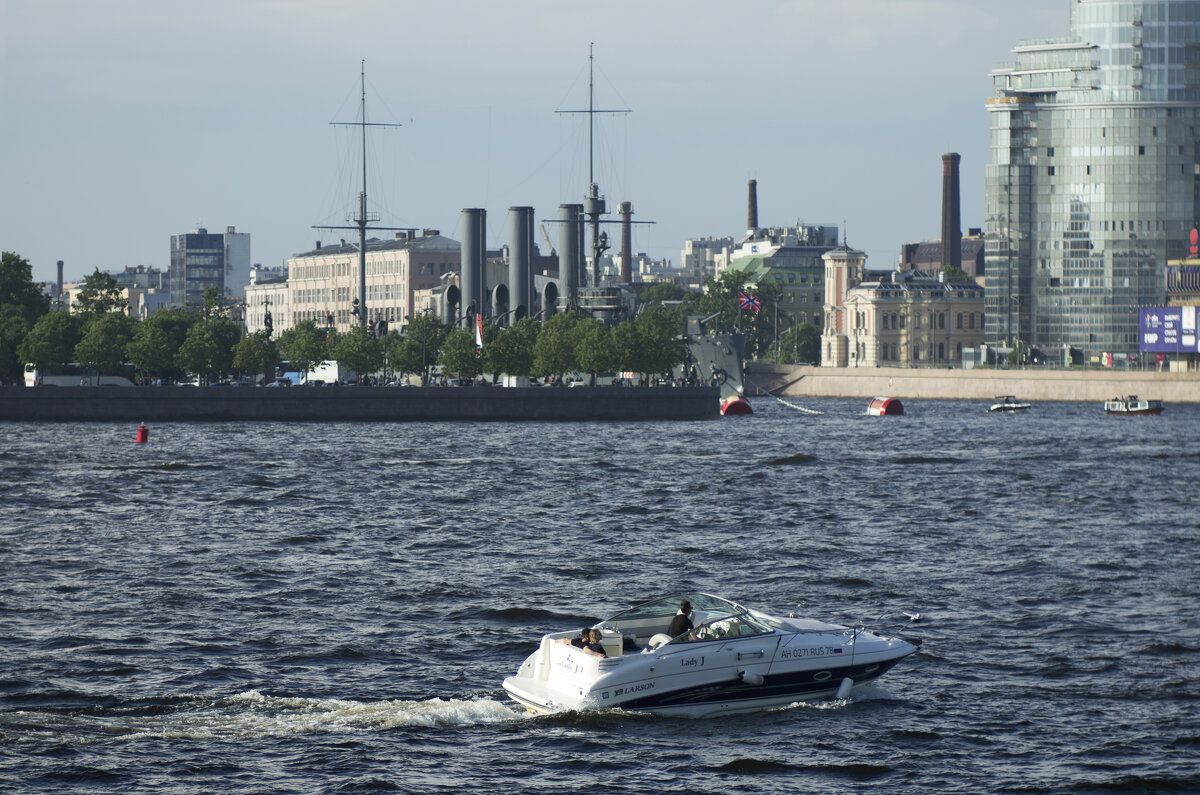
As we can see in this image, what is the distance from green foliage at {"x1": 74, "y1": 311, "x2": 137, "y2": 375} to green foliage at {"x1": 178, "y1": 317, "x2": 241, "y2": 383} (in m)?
A: 5.65

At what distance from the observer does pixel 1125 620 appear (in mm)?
40062

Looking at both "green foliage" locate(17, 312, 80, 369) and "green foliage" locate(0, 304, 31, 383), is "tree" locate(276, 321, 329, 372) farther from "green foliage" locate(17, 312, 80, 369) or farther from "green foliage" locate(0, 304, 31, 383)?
"green foliage" locate(0, 304, 31, 383)

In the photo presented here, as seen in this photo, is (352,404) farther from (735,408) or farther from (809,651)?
(809,651)

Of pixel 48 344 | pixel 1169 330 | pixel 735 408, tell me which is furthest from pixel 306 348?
pixel 1169 330

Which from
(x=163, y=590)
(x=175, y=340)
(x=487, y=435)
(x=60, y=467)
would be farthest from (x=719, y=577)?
(x=175, y=340)

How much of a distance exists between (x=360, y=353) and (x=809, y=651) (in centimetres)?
13697

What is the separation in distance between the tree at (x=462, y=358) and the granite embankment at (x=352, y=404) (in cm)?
1374

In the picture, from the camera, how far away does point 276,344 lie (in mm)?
184625

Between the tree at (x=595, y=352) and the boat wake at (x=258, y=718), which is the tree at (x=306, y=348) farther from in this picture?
the boat wake at (x=258, y=718)

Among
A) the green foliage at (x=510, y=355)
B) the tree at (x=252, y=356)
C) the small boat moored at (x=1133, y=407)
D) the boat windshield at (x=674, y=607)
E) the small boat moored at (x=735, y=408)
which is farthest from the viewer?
the small boat moored at (x=735, y=408)

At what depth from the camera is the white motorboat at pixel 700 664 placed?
29094 millimetres

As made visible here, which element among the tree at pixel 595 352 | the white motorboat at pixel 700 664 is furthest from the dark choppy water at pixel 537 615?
the tree at pixel 595 352

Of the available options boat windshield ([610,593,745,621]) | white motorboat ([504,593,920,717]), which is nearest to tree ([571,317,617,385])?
white motorboat ([504,593,920,717])

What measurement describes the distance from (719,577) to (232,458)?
53.4 m
